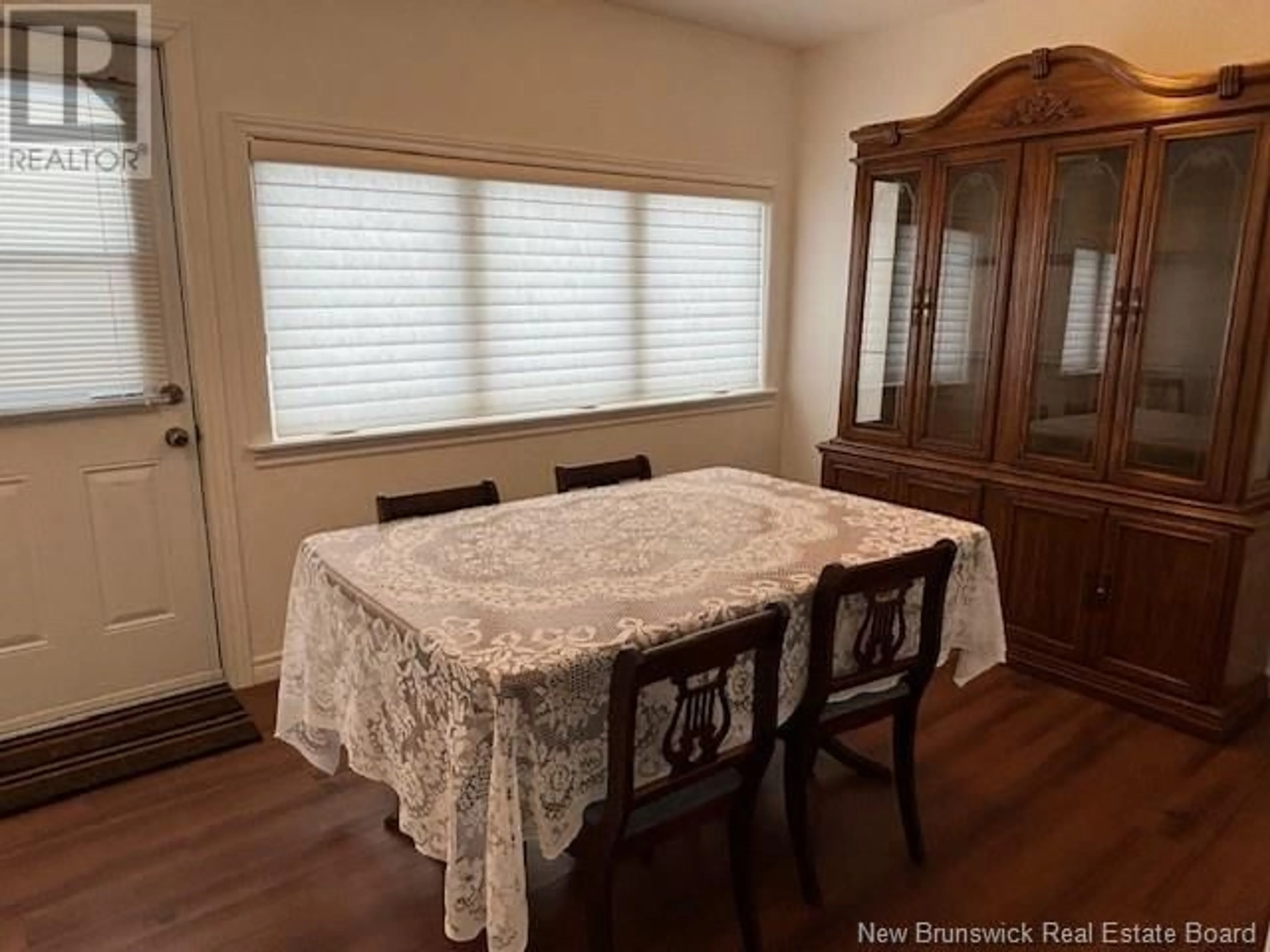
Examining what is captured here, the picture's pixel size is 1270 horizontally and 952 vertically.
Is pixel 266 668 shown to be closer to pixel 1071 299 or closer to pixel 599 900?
pixel 599 900

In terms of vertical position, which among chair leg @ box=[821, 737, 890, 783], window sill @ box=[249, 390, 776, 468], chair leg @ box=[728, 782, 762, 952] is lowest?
chair leg @ box=[821, 737, 890, 783]

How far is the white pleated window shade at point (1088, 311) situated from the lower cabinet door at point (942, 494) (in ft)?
1.85

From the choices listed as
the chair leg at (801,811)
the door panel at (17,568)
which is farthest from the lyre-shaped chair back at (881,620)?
the door panel at (17,568)

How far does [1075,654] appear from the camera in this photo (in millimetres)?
3090

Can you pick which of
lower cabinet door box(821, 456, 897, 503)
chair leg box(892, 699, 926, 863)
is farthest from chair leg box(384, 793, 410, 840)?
lower cabinet door box(821, 456, 897, 503)

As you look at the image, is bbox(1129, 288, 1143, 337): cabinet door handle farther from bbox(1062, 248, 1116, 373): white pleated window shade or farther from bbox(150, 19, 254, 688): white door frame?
bbox(150, 19, 254, 688): white door frame

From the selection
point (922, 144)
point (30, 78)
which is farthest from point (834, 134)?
point (30, 78)

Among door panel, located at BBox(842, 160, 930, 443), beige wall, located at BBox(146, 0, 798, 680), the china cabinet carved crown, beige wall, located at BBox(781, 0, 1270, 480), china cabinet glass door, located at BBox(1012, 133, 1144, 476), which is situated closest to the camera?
the china cabinet carved crown

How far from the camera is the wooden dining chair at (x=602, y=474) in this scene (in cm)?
283

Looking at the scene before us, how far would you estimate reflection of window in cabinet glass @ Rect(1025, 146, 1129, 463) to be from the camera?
2.91m

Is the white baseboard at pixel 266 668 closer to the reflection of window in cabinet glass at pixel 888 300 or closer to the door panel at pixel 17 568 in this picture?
the door panel at pixel 17 568

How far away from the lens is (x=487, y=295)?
3463 mm

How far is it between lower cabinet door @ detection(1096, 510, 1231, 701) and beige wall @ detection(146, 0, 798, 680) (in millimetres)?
2010

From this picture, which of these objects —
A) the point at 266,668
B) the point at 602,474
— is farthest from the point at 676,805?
the point at 266,668
